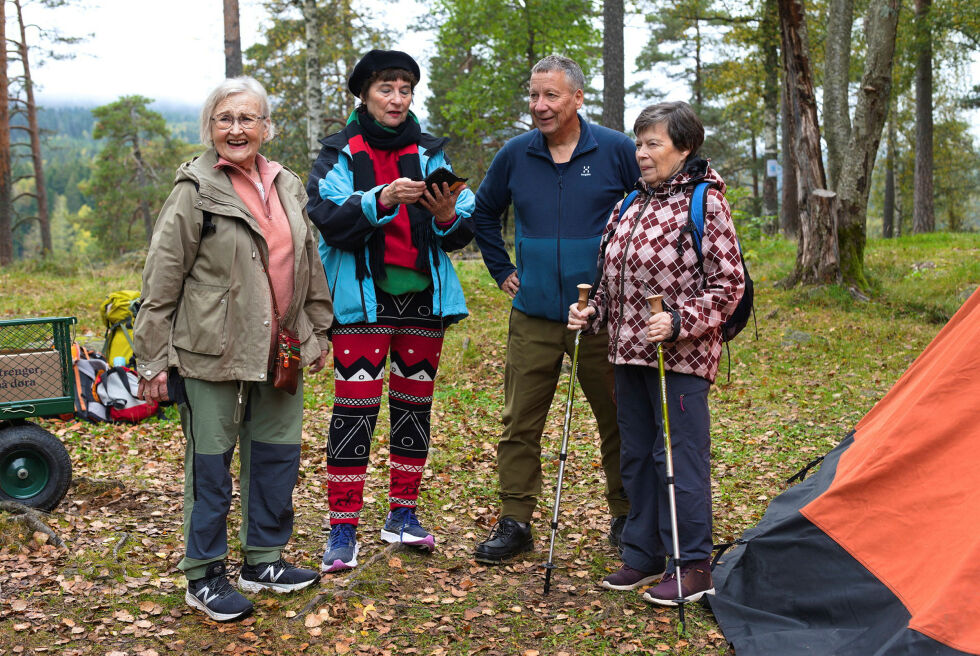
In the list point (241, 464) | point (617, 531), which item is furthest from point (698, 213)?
point (241, 464)

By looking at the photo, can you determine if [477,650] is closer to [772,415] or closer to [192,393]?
[192,393]

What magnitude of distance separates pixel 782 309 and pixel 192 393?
8.90 m

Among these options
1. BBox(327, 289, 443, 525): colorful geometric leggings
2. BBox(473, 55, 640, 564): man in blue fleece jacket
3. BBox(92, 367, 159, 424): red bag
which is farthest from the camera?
BBox(92, 367, 159, 424): red bag

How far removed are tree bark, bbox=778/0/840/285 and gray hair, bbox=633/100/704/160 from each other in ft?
25.4

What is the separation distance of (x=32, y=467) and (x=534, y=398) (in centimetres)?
311

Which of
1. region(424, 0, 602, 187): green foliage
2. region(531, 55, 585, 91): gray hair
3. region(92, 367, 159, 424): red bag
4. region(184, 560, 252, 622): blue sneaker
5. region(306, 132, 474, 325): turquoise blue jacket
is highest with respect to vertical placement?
region(424, 0, 602, 187): green foliage

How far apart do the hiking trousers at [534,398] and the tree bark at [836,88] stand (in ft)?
31.1

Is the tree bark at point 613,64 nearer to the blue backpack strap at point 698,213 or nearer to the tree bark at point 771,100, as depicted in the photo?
the tree bark at point 771,100

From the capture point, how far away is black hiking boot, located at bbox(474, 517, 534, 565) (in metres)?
4.21

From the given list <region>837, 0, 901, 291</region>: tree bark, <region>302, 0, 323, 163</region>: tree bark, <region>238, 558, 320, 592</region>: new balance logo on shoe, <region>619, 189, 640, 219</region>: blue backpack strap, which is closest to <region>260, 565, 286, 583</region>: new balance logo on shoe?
<region>238, 558, 320, 592</region>: new balance logo on shoe

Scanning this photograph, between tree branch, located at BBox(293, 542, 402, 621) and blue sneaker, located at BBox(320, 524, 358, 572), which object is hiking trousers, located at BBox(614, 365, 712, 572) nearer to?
tree branch, located at BBox(293, 542, 402, 621)

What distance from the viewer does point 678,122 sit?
3.60 m

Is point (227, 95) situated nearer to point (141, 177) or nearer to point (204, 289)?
point (204, 289)

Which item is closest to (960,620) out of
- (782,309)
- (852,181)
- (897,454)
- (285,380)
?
(897,454)
